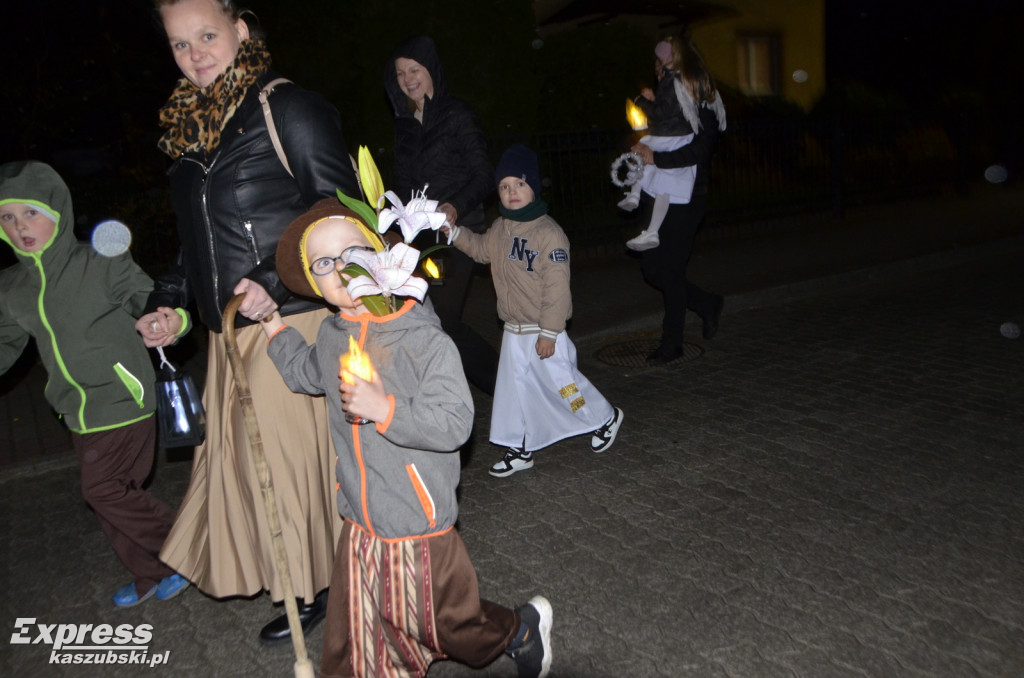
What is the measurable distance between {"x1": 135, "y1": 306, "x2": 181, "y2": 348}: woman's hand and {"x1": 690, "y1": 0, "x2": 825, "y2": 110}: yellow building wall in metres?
18.5

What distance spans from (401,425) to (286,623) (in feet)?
4.71

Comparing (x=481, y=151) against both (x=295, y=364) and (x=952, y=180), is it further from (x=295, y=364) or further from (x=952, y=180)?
(x=952, y=180)

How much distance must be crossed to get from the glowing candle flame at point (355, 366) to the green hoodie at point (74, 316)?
1589 mm

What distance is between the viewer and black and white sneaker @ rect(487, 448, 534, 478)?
4.91 meters

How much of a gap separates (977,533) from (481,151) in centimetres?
299

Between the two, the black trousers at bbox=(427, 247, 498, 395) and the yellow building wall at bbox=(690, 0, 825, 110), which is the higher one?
the yellow building wall at bbox=(690, 0, 825, 110)

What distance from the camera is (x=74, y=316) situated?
11.6 ft

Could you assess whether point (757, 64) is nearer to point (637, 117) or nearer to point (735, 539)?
point (637, 117)

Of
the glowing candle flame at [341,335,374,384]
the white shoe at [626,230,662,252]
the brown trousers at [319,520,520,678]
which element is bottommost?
the brown trousers at [319,520,520,678]

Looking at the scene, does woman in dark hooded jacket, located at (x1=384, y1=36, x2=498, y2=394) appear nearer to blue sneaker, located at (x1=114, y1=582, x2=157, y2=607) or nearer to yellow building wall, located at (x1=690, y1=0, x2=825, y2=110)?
blue sneaker, located at (x1=114, y1=582, x2=157, y2=607)

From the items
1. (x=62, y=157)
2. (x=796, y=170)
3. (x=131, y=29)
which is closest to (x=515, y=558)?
(x=796, y=170)

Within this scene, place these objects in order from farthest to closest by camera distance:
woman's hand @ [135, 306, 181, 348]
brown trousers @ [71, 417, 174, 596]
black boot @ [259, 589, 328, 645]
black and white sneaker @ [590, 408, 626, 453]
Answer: black and white sneaker @ [590, 408, 626, 453] → brown trousers @ [71, 417, 174, 596] → black boot @ [259, 589, 328, 645] → woman's hand @ [135, 306, 181, 348]

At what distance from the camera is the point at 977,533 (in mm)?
3926

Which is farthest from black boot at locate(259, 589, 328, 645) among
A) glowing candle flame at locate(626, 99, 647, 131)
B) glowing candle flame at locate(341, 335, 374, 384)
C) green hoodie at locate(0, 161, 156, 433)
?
glowing candle flame at locate(626, 99, 647, 131)
